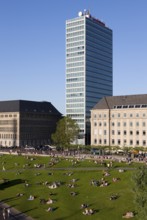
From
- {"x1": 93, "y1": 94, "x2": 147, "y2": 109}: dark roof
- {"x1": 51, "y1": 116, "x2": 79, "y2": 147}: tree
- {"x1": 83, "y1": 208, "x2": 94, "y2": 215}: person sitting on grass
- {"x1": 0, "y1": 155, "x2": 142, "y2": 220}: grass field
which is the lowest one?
{"x1": 83, "y1": 208, "x2": 94, "y2": 215}: person sitting on grass

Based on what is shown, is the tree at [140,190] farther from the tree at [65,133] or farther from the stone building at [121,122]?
the tree at [65,133]

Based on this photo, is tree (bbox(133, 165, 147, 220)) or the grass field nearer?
tree (bbox(133, 165, 147, 220))

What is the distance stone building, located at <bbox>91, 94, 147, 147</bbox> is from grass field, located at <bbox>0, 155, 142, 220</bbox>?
175 ft

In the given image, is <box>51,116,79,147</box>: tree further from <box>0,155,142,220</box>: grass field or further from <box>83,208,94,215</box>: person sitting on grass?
<box>83,208,94,215</box>: person sitting on grass

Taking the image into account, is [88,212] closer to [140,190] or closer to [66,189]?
[140,190]

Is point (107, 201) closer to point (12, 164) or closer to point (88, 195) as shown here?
point (88, 195)

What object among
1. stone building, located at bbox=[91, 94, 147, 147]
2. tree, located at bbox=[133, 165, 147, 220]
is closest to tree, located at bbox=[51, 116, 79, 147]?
stone building, located at bbox=[91, 94, 147, 147]

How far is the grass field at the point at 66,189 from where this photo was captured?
69938 mm

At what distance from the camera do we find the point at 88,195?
264ft

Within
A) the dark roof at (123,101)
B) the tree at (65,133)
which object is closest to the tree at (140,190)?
the tree at (65,133)

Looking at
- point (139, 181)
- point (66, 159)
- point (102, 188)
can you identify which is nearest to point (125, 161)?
point (66, 159)

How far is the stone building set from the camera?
557ft

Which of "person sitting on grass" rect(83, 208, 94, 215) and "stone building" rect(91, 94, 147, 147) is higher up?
"stone building" rect(91, 94, 147, 147)

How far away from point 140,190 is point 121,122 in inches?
4669
